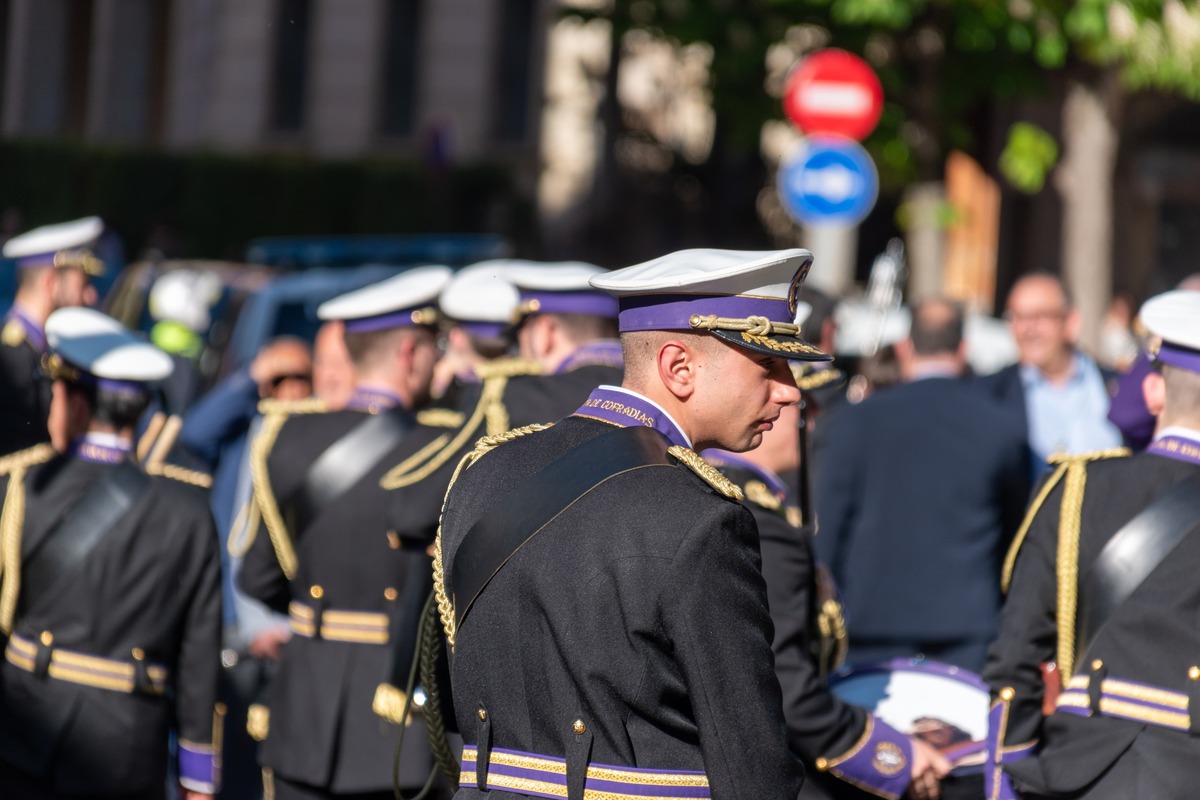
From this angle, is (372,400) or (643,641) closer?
(643,641)

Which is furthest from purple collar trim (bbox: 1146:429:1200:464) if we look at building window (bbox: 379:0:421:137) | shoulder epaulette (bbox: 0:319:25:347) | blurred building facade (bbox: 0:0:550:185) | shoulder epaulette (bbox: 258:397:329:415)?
building window (bbox: 379:0:421:137)

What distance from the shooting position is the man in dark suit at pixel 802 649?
14.8ft

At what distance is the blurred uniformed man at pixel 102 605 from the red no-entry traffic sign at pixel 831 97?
8.74m

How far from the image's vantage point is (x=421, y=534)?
514 centimetres

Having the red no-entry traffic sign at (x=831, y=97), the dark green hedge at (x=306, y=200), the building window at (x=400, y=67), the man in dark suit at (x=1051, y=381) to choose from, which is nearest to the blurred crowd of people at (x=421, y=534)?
the man in dark suit at (x=1051, y=381)

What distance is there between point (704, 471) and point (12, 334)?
15.4 feet

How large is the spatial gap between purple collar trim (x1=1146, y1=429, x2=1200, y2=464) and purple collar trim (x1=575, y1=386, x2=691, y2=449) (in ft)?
5.32

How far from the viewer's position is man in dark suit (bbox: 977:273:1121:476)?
843 cm

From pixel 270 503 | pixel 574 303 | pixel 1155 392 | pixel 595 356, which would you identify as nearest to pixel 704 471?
pixel 1155 392

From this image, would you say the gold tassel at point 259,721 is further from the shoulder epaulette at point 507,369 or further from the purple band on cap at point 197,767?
the shoulder epaulette at point 507,369

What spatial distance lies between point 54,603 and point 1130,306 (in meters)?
10.6

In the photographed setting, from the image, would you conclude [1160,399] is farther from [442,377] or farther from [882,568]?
[442,377]

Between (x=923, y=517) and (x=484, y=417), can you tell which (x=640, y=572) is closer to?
(x=484, y=417)

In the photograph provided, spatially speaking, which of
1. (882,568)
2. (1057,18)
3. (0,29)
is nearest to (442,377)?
(882,568)
